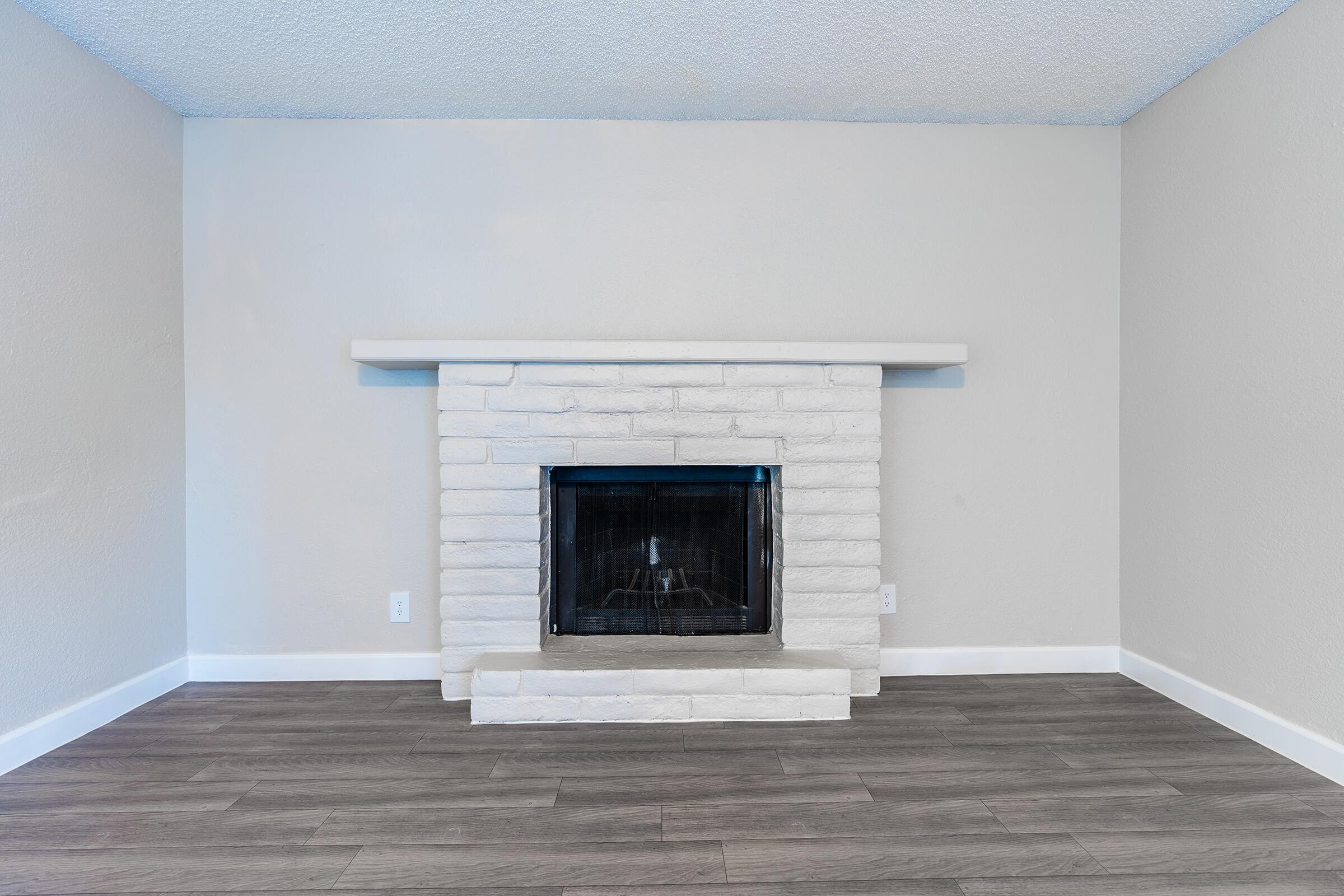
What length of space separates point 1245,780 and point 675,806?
4.87 feet

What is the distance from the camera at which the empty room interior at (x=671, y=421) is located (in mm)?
1791

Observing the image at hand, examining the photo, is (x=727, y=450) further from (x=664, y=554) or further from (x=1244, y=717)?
(x=1244, y=717)

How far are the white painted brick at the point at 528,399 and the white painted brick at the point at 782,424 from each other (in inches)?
23.5

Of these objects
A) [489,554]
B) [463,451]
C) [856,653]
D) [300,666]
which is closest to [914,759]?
[856,653]

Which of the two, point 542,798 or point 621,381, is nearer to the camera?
point 542,798

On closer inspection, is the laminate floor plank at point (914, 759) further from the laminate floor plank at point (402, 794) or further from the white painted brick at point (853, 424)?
the white painted brick at point (853, 424)

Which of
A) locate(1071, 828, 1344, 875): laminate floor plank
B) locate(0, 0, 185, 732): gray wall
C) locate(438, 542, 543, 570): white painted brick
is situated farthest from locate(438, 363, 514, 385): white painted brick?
locate(1071, 828, 1344, 875): laminate floor plank

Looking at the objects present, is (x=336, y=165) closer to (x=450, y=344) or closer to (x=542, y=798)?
(x=450, y=344)

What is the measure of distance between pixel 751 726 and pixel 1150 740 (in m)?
1.16

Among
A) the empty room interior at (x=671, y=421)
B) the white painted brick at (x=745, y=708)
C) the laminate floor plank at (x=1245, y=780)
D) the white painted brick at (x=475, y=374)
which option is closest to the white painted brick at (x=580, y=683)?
the empty room interior at (x=671, y=421)

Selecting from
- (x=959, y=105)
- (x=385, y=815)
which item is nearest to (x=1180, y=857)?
(x=385, y=815)

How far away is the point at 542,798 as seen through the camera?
165 centimetres

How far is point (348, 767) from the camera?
1.82 metres

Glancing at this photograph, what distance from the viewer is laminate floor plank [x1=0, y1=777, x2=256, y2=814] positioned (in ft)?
5.32
